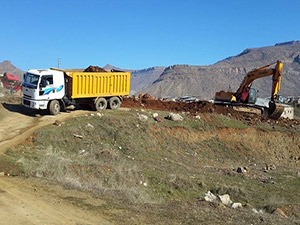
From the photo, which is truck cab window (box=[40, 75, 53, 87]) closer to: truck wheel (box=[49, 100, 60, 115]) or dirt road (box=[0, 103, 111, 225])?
truck wheel (box=[49, 100, 60, 115])

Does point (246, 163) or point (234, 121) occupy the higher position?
point (234, 121)

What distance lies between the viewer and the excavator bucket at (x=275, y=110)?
35156 millimetres

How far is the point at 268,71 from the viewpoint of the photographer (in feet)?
118

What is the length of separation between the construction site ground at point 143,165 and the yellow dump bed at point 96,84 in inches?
57.0

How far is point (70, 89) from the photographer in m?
25.2

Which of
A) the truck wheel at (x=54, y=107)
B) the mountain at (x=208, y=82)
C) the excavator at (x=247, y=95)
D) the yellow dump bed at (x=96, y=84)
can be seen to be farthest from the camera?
the mountain at (x=208, y=82)

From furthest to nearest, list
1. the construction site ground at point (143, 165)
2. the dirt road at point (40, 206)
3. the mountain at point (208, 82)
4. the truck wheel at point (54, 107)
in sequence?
the mountain at point (208, 82), the truck wheel at point (54, 107), the construction site ground at point (143, 165), the dirt road at point (40, 206)

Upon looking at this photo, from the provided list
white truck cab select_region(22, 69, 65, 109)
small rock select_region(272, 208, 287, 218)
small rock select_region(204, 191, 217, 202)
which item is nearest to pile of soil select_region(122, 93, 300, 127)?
white truck cab select_region(22, 69, 65, 109)

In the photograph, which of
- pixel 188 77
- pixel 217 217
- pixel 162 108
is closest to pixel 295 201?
pixel 217 217

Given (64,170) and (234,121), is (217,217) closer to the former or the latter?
(64,170)

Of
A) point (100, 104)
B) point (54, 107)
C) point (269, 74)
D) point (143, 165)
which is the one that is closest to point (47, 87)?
point (54, 107)

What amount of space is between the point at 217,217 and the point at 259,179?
11689 mm

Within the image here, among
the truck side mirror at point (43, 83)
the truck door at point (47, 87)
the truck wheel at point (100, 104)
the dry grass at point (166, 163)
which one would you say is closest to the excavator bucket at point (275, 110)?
the dry grass at point (166, 163)

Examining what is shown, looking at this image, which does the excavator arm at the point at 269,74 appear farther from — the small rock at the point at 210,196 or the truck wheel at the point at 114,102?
the small rock at the point at 210,196
